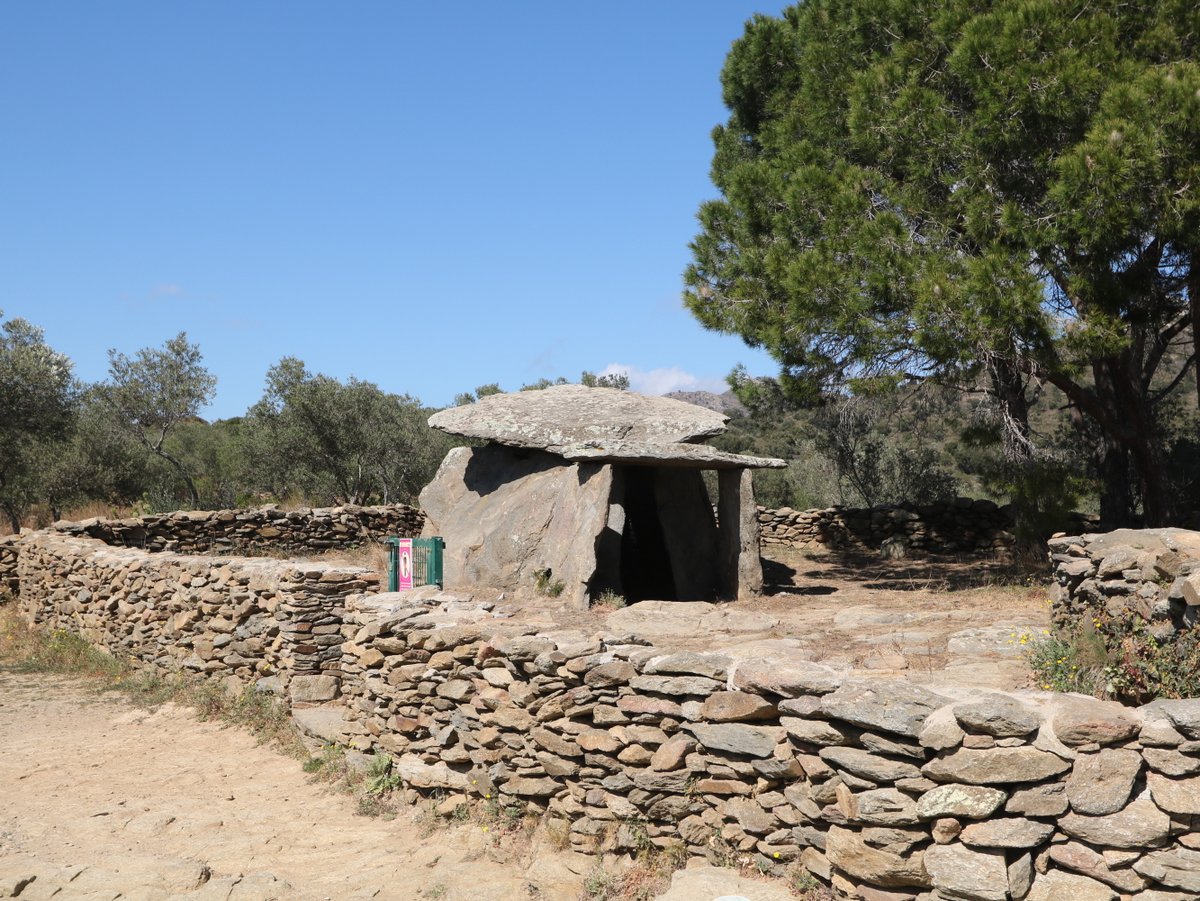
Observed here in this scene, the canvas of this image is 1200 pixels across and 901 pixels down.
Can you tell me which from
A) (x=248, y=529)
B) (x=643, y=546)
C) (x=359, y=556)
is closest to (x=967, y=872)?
(x=643, y=546)

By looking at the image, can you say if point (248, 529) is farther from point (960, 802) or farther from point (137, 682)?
point (960, 802)

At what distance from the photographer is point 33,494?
21.5 meters

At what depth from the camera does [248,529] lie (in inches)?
662

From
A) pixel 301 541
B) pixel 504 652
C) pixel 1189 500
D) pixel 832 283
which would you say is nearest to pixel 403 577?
pixel 504 652

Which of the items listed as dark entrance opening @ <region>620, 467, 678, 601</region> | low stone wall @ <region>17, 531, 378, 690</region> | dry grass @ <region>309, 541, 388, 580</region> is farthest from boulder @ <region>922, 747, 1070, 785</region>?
dry grass @ <region>309, 541, 388, 580</region>

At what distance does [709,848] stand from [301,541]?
1312 centimetres

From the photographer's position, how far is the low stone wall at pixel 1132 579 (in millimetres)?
5363

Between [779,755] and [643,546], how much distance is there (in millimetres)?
8756

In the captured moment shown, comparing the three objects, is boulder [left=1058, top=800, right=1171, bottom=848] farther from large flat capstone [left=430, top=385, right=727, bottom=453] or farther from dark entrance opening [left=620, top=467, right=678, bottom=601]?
dark entrance opening [left=620, top=467, right=678, bottom=601]

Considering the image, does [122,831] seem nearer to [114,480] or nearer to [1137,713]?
[1137,713]

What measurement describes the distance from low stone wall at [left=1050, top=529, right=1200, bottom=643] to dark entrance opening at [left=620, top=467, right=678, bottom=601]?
609cm

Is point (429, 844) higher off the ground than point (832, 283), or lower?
lower

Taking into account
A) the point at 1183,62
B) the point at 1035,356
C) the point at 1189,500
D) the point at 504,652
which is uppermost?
the point at 1183,62

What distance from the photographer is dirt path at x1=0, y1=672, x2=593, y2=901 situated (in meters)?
5.86
